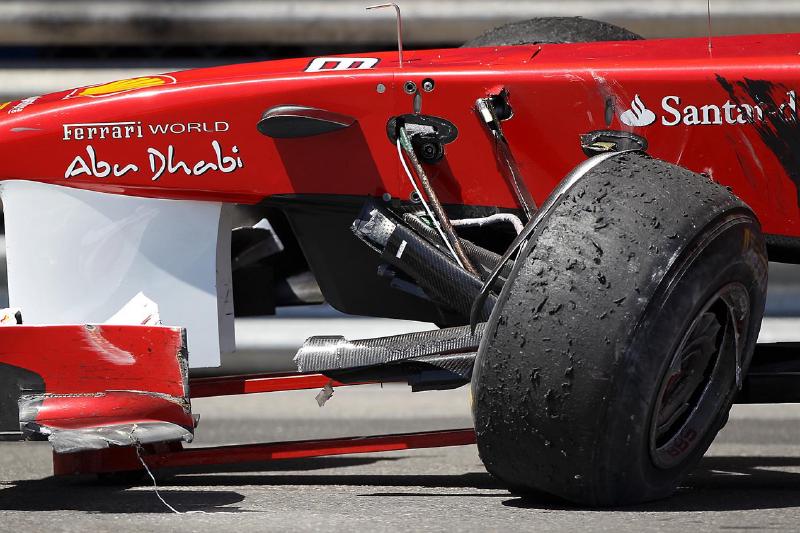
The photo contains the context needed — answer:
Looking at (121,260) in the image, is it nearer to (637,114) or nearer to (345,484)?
(345,484)

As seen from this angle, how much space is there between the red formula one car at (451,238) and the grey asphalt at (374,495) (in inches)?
4.6

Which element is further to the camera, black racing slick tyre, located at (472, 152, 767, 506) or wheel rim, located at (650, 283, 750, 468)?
wheel rim, located at (650, 283, 750, 468)

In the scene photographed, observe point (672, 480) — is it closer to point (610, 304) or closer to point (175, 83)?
point (610, 304)

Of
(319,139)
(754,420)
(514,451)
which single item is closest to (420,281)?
(319,139)

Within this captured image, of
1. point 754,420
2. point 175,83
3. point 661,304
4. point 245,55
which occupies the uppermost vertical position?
point 245,55

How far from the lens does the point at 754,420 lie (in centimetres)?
539

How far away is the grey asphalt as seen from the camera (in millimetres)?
3049

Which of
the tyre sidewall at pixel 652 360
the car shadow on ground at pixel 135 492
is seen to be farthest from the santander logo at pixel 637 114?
the car shadow on ground at pixel 135 492

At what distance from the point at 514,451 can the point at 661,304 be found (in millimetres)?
467

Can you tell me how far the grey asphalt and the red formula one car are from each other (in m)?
0.12

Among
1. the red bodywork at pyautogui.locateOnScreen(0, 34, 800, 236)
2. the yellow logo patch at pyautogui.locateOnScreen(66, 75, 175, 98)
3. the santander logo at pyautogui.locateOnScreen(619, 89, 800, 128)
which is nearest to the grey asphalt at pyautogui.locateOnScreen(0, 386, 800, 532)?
the red bodywork at pyautogui.locateOnScreen(0, 34, 800, 236)

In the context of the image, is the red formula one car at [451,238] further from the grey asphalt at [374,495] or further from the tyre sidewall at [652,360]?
the grey asphalt at [374,495]

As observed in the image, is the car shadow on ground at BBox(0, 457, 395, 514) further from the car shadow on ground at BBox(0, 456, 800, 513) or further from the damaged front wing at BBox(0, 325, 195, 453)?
the damaged front wing at BBox(0, 325, 195, 453)

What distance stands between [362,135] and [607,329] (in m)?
1.08
